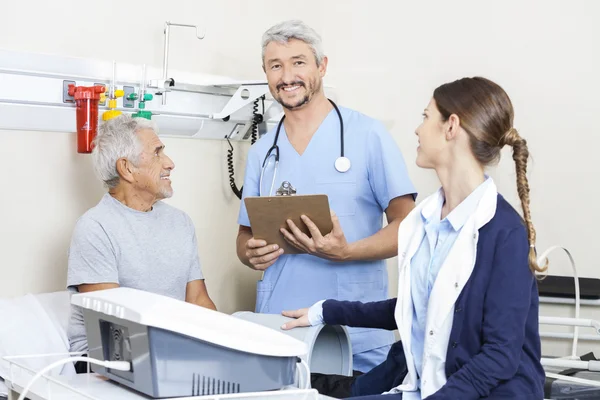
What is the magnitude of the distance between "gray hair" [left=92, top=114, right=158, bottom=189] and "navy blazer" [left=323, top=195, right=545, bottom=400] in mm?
→ 1126

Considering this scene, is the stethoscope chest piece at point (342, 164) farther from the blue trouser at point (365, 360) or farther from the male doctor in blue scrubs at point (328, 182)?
the blue trouser at point (365, 360)

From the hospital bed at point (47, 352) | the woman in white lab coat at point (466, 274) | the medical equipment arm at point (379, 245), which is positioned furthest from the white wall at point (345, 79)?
the woman in white lab coat at point (466, 274)

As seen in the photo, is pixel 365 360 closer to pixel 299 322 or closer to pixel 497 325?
pixel 299 322

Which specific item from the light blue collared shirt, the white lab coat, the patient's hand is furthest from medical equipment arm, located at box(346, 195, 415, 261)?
the white lab coat

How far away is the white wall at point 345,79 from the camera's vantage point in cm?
246

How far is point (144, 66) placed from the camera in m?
2.70

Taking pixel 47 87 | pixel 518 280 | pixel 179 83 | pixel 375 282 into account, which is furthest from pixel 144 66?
pixel 518 280

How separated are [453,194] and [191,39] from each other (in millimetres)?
1537

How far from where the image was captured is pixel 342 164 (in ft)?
8.17

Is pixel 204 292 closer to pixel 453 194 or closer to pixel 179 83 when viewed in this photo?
pixel 179 83

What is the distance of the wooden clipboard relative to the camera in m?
2.16

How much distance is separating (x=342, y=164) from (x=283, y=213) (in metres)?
0.34

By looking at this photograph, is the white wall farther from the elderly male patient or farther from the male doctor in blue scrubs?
the male doctor in blue scrubs

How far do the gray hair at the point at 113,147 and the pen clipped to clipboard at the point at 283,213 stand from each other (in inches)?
15.2
